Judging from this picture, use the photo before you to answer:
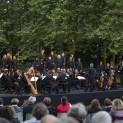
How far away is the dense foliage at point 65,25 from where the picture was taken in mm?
21281

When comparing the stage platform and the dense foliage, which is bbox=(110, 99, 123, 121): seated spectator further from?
the dense foliage

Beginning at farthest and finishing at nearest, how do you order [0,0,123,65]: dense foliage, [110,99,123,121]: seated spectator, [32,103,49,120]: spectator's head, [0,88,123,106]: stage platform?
[0,0,123,65]: dense foliage < [0,88,123,106]: stage platform < [110,99,123,121]: seated spectator < [32,103,49,120]: spectator's head

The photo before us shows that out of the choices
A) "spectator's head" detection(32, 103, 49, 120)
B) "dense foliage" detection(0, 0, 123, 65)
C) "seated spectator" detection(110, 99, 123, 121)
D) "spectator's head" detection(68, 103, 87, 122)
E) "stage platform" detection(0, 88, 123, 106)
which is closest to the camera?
"spectator's head" detection(32, 103, 49, 120)

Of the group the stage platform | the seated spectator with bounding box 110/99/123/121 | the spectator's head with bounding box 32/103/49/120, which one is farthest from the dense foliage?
the spectator's head with bounding box 32/103/49/120

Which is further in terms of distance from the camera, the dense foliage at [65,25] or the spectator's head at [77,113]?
the dense foliage at [65,25]

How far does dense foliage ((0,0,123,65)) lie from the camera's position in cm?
2128

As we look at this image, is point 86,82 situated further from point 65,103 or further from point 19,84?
point 65,103

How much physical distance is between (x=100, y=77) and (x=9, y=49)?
1453 cm

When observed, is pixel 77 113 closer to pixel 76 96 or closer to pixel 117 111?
pixel 117 111

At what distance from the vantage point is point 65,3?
22.1m

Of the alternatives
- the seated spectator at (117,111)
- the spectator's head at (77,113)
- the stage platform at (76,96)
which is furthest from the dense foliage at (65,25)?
the spectator's head at (77,113)

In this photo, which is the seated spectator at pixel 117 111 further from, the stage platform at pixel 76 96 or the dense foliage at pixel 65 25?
the dense foliage at pixel 65 25

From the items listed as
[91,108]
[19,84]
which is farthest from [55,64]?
[91,108]

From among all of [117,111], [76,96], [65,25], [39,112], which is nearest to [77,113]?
[39,112]
